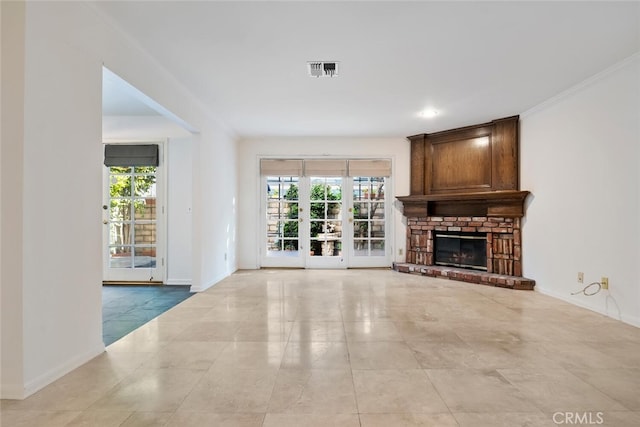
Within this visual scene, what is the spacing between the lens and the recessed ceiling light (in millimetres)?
4629

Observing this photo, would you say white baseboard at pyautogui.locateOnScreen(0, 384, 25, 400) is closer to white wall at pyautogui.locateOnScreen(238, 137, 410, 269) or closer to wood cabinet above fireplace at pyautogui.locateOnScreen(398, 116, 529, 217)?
white wall at pyautogui.locateOnScreen(238, 137, 410, 269)

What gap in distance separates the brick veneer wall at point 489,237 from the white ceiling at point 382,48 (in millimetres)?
1741

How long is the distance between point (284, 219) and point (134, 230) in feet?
8.19

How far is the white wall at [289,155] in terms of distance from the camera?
247 inches

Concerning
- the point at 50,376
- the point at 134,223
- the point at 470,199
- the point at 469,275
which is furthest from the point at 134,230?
the point at 470,199

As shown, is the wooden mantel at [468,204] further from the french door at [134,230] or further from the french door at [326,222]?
the french door at [134,230]

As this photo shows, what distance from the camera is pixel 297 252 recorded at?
637 cm

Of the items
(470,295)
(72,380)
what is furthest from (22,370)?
(470,295)

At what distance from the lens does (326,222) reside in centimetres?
636

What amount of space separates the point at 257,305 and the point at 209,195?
180cm

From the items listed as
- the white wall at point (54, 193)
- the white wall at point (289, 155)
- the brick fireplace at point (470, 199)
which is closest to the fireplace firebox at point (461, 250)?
the brick fireplace at point (470, 199)

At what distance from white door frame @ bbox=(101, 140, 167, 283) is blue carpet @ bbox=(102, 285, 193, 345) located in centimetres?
24

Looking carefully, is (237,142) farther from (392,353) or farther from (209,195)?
(392,353)

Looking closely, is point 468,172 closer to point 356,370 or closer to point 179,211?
point 356,370
